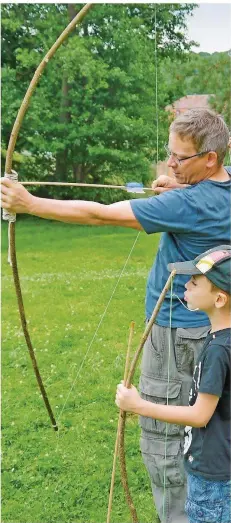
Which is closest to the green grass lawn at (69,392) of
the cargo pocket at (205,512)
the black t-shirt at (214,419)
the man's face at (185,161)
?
the cargo pocket at (205,512)

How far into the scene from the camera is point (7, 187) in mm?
1792

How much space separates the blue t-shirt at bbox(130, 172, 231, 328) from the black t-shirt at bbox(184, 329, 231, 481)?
32 cm

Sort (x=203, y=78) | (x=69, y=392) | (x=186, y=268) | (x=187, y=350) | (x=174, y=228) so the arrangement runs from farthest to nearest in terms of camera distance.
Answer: (x=203, y=78) < (x=69, y=392) < (x=187, y=350) < (x=174, y=228) < (x=186, y=268)

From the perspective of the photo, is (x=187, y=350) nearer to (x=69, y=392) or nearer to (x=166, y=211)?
(x=166, y=211)

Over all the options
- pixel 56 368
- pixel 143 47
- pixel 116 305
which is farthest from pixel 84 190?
pixel 56 368

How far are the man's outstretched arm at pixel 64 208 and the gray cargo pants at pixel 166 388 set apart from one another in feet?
1.33

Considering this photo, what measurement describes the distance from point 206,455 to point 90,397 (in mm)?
2203

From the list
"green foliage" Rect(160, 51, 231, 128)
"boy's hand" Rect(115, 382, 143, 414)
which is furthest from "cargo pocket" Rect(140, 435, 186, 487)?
"green foliage" Rect(160, 51, 231, 128)

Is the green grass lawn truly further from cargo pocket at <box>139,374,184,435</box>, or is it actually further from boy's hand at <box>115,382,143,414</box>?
boy's hand at <box>115,382,143,414</box>

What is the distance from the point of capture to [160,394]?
2076 millimetres

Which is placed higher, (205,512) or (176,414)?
(176,414)

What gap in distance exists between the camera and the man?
71.3 inches

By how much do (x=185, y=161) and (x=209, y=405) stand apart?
2.16ft

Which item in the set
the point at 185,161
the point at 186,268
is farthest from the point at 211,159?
the point at 186,268
